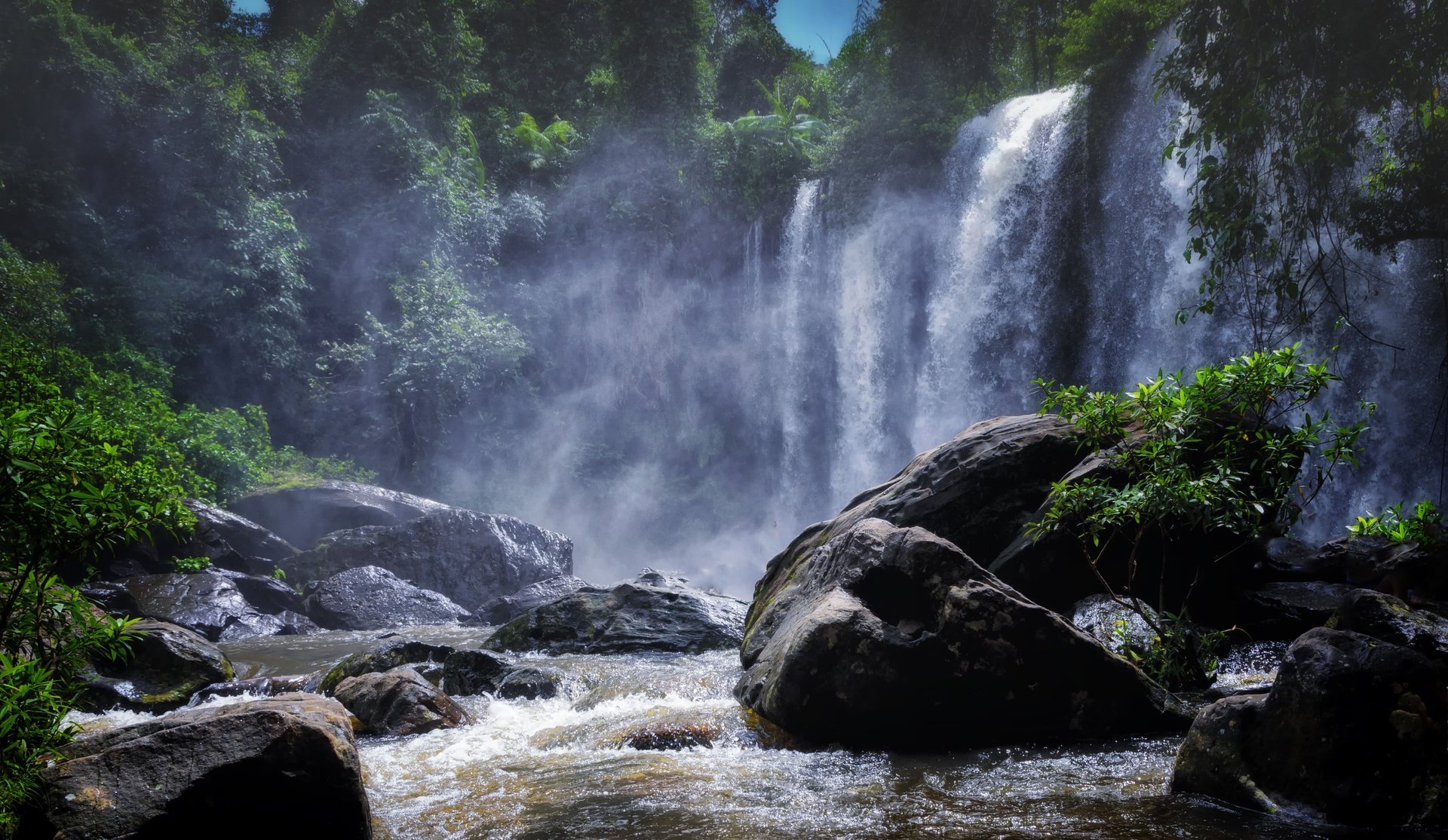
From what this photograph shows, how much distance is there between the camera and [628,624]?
379 inches

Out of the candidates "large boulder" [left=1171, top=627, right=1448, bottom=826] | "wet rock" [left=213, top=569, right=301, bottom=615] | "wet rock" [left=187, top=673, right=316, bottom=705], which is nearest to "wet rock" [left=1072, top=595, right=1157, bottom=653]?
"large boulder" [left=1171, top=627, right=1448, bottom=826]

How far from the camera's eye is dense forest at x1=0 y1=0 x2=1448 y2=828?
1688 cm

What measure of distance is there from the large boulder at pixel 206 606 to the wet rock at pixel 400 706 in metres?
5.90

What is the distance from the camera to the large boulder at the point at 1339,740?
130 inches

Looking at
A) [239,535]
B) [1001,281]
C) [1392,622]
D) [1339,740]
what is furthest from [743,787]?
[1001,281]

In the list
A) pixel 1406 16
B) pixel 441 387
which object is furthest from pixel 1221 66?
pixel 441 387

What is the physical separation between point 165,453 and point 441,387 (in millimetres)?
8088

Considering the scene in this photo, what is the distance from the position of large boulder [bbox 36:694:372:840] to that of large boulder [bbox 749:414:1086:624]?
4.62 metres

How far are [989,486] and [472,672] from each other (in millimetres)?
4904

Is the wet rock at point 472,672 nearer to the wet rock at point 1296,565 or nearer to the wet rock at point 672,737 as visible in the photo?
the wet rock at point 672,737

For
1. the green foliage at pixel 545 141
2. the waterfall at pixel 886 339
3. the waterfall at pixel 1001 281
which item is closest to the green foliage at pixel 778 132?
the waterfall at pixel 886 339

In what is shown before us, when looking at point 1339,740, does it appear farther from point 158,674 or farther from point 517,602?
point 517,602

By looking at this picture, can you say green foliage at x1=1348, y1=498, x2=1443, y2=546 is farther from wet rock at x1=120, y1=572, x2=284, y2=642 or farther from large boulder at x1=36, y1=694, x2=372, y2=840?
wet rock at x1=120, y1=572, x2=284, y2=642

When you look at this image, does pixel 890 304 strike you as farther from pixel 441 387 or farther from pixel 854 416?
pixel 441 387
